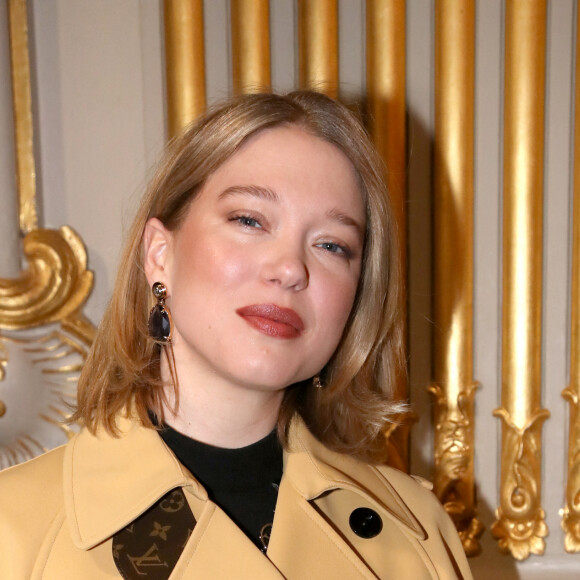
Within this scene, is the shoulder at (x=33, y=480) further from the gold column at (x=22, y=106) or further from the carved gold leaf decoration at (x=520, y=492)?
the carved gold leaf decoration at (x=520, y=492)

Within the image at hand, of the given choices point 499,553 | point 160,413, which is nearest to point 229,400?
point 160,413

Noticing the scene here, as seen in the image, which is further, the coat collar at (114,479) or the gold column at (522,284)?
the gold column at (522,284)

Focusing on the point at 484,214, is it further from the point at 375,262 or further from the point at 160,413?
the point at 160,413

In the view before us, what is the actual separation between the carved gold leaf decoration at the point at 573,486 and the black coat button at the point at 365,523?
64 centimetres

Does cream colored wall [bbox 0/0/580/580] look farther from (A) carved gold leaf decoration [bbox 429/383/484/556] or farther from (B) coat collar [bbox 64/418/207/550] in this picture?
(B) coat collar [bbox 64/418/207/550]

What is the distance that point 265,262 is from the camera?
106 cm

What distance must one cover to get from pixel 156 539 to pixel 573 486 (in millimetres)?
996

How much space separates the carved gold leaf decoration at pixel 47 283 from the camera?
1.50 m

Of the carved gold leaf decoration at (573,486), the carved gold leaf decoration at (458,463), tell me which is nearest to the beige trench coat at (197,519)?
the carved gold leaf decoration at (458,463)

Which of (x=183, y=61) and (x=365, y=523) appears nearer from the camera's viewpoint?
(x=365, y=523)

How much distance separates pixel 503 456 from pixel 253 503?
71 centimetres

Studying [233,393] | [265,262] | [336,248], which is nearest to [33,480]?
[233,393]

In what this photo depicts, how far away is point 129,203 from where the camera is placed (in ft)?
5.07

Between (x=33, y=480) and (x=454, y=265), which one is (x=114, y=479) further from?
(x=454, y=265)
